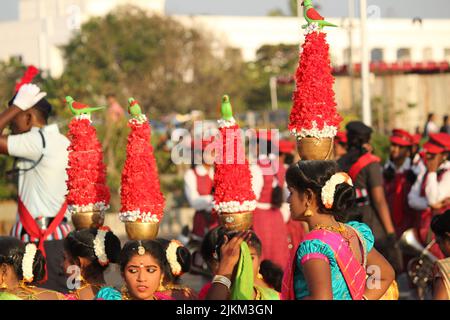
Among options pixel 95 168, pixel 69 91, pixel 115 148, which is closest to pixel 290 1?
pixel 69 91

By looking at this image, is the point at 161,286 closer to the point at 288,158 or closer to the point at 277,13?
the point at 288,158

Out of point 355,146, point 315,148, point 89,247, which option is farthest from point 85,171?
point 355,146

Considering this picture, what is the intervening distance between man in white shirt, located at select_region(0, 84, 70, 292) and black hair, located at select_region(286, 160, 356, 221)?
116 inches

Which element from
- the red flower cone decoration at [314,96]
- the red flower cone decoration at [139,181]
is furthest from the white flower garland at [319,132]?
the red flower cone decoration at [139,181]

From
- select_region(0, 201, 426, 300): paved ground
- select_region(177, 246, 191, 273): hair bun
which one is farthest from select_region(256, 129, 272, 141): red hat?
select_region(177, 246, 191, 273): hair bun

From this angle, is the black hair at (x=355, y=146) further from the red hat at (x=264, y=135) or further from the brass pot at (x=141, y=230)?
the brass pot at (x=141, y=230)

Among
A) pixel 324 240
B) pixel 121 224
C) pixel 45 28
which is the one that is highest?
pixel 45 28

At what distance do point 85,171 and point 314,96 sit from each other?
1684 millimetres

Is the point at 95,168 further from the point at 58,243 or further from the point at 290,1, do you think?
the point at 290,1

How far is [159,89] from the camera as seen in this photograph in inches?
1763

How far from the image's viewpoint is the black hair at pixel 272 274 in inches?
275

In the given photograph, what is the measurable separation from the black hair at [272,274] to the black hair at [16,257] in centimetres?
162

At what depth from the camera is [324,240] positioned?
180 inches

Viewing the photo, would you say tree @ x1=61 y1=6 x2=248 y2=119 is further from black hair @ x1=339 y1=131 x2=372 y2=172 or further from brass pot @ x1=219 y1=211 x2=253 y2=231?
brass pot @ x1=219 y1=211 x2=253 y2=231
